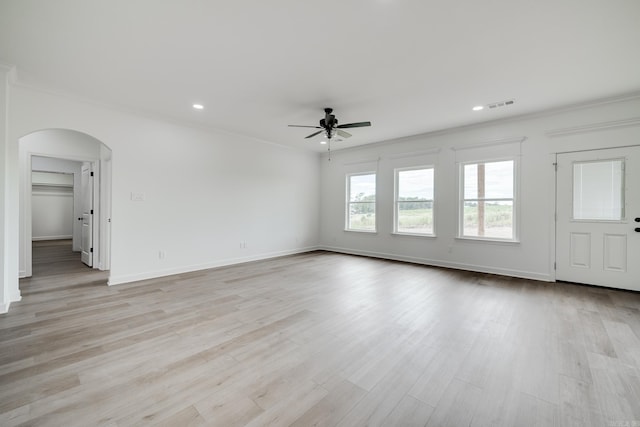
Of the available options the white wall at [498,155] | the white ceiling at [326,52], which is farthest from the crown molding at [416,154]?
the white ceiling at [326,52]

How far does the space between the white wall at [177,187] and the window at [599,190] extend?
5730mm

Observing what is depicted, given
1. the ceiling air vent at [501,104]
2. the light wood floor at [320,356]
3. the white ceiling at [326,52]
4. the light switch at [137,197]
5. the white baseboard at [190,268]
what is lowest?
the light wood floor at [320,356]

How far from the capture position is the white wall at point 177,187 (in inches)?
152

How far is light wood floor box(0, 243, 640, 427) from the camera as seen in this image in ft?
5.34

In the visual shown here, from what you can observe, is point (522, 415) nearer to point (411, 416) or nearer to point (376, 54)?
point (411, 416)

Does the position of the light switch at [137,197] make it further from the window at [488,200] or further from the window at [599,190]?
the window at [599,190]

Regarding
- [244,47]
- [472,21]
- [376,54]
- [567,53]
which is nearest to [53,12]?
[244,47]

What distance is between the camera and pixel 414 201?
6.13 metres

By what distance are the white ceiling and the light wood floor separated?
Result: 291cm

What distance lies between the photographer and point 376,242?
266 inches

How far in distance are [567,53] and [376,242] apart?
4.80 meters

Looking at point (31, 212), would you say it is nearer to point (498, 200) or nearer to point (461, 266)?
point (461, 266)

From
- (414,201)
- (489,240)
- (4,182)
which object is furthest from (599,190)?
(4,182)

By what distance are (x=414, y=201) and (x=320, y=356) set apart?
15.5 feet
